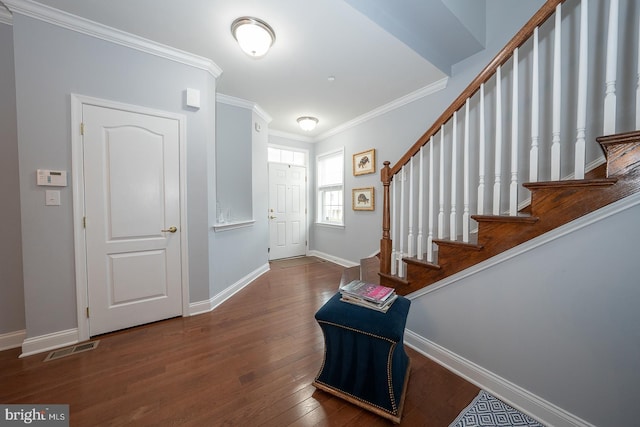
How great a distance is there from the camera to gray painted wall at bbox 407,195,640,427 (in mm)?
982

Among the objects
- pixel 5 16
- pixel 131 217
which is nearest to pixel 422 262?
pixel 131 217

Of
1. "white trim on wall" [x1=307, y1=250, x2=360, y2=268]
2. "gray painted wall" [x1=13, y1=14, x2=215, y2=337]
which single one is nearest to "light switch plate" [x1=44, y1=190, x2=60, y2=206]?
"gray painted wall" [x1=13, y1=14, x2=215, y2=337]

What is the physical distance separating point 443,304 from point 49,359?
2998 mm

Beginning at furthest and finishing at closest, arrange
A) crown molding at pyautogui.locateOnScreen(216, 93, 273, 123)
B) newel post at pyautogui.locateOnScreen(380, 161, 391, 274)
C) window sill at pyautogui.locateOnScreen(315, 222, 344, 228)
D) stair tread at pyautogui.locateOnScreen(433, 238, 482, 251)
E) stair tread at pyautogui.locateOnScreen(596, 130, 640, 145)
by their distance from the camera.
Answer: window sill at pyautogui.locateOnScreen(315, 222, 344, 228) → crown molding at pyautogui.locateOnScreen(216, 93, 273, 123) → newel post at pyautogui.locateOnScreen(380, 161, 391, 274) → stair tread at pyautogui.locateOnScreen(433, 238, 482, 251) → stair tread at pyautogui.locateOnScreen(596, 130, 640, 145)

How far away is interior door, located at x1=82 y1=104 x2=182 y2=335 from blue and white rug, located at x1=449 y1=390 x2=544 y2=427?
253 centimetres

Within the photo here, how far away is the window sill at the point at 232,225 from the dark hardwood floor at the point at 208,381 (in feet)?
3.36

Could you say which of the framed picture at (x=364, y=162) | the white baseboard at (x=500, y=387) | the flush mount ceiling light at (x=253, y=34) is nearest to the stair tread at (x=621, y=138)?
the white baseboard at (x=500, y=387)

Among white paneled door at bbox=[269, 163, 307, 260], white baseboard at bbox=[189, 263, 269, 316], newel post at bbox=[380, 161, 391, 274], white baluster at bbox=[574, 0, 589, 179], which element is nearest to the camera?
white baluster at bbox=[574, 0, 589, 179]

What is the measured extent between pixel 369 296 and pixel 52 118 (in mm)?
2788

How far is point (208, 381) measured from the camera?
150 cm

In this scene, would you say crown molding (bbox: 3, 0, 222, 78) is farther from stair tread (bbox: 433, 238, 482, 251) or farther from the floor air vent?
stair tread (bbox: 433, 238, 482, 251)

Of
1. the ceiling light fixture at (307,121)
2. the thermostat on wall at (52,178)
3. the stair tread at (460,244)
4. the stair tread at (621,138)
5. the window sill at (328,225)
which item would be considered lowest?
the window sill at (328,225)

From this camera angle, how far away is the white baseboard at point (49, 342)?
1.73 meters

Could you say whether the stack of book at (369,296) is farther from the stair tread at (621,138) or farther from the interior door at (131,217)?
the interior door at (131,217)
